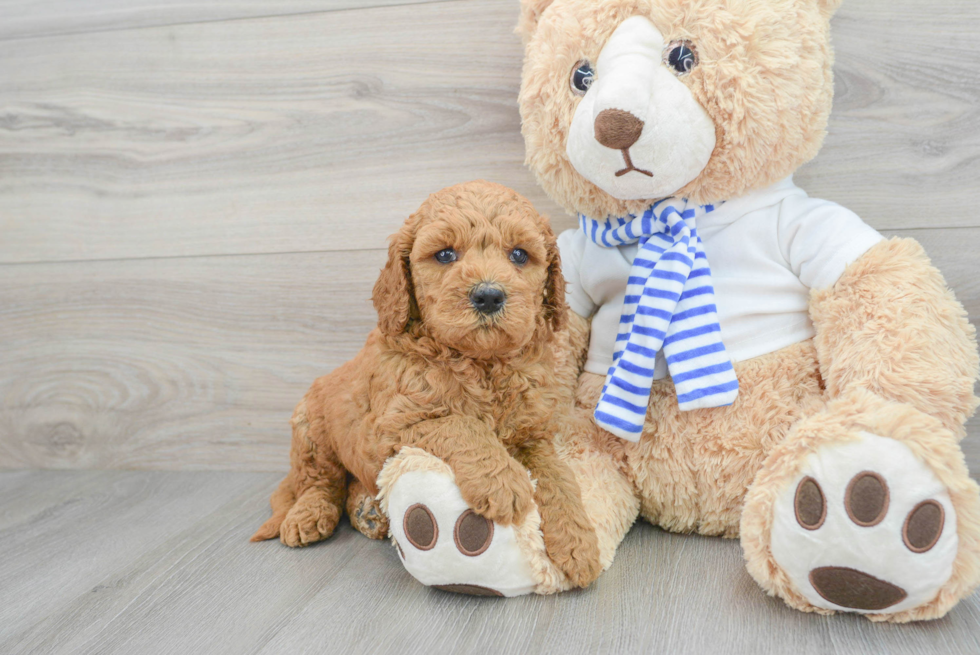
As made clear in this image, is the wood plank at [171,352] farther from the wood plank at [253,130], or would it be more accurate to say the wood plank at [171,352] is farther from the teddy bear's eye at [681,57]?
the teddy bear's eye at [681,57]

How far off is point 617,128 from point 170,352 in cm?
99

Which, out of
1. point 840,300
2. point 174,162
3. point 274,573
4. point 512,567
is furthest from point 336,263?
point 840,300

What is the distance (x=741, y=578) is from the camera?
2.89ft

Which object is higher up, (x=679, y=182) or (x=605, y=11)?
(x=605, y=11)

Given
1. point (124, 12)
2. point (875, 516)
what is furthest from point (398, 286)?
point (124, 12)

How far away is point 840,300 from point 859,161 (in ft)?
1.18

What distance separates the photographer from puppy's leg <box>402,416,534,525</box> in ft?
2.64

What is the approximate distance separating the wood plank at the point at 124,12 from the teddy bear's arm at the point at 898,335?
91 cm

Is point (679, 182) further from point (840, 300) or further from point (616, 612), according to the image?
point (616, 612)

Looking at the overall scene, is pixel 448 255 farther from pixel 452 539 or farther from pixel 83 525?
pixel 83 525

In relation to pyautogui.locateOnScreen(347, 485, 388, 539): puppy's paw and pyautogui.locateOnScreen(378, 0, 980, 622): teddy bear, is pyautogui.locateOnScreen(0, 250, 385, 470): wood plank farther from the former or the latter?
pyautogui.locateOnScreen(378, 0, 980, 622): teddy bear

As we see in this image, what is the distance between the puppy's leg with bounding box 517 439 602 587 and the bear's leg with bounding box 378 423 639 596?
1cm

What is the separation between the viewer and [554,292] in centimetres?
92

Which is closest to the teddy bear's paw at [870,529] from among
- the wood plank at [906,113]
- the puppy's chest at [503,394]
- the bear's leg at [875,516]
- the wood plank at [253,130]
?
the bear's leg at [875,516]
